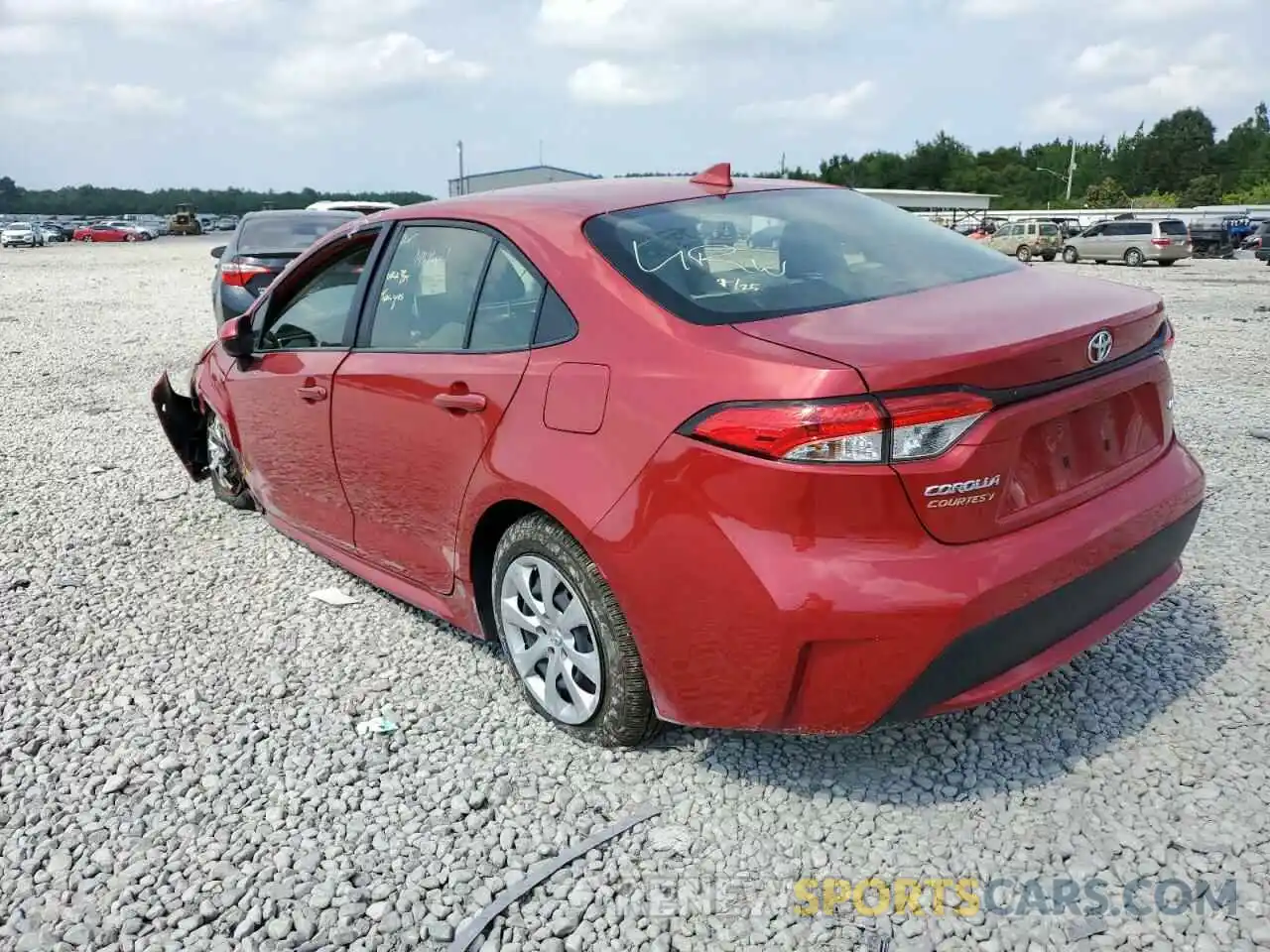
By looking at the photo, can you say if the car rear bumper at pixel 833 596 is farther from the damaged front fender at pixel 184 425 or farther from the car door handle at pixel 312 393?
the damaged front fender at pixel 184 425

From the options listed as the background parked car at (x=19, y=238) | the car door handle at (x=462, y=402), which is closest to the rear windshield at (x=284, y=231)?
the car door handle at (x=462, y=402)

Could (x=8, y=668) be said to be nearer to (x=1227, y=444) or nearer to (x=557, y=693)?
(x=557, y=693)

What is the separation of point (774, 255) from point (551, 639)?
137 centimetres

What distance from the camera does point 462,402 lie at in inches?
126

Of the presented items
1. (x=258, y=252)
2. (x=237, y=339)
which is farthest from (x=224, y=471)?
(x=258, y=252)

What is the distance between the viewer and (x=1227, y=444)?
629cm

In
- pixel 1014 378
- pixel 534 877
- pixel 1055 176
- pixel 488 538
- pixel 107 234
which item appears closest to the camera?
pixel 1014 378

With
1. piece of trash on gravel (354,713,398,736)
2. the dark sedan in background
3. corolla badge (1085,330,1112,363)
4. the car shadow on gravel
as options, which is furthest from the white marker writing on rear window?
the dark sedan in background

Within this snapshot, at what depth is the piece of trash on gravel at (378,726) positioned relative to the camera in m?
3.35

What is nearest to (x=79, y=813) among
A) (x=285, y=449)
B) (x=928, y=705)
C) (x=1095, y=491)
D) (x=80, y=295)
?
(x=285, y=449)

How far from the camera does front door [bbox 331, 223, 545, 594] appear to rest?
3162 mm

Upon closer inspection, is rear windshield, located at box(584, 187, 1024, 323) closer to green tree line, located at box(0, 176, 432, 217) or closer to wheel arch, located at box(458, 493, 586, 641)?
wheel arch, located at box(458, 493, 586, 641)

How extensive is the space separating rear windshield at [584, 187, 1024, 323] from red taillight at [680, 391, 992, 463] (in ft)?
1.42

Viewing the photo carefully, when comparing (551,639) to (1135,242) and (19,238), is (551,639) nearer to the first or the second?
(1135,242)
